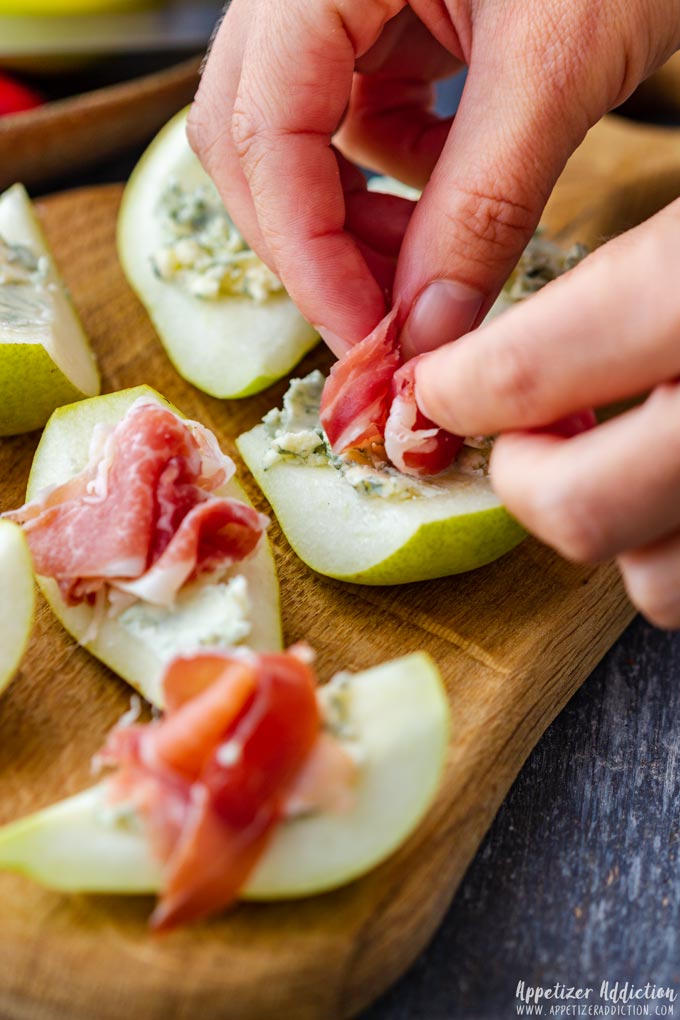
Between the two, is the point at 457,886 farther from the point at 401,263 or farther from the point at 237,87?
the point at 237,87

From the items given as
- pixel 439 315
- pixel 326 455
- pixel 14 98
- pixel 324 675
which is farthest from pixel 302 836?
pixel 14 98

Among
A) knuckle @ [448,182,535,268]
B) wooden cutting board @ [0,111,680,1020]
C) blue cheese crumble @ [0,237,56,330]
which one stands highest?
knuckle @ [448,182,535,268]

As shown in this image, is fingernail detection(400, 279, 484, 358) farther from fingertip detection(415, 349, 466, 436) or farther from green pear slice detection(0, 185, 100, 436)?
green pear slice detection(0, 185, 100, 436)

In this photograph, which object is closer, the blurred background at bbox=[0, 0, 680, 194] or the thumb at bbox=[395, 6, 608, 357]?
the thumb at bbox=[395, 6, 608, 357]

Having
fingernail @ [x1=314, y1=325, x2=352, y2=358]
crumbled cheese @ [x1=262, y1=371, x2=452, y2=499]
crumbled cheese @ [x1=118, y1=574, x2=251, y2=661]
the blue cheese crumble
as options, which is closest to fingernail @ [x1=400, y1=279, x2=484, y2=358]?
fingernail @ [x1=314, y1=325, x2=352, y2=358]

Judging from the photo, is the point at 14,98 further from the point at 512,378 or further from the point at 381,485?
the point at 512,378

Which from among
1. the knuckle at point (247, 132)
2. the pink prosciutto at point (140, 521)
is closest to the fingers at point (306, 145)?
the knuckle at point (247, 132)

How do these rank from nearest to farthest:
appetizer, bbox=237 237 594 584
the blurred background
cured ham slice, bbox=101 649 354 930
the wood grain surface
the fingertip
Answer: cured ham slice, bbox=101 649 354 930, the fingertip, appetizer, bbox=237 237 594 584, the wood grain surface, the blurred background
